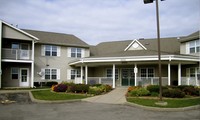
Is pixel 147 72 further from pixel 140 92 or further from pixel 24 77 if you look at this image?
pixel 24 77

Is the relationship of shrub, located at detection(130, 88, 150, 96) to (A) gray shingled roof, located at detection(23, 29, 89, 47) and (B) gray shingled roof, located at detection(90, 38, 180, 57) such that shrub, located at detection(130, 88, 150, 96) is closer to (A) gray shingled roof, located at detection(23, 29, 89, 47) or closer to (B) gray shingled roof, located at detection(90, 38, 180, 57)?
(B) gray shingled roof, located at detection(90, 38, 180, 57)

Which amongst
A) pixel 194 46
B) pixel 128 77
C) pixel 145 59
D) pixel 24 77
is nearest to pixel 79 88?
pixel 145 59

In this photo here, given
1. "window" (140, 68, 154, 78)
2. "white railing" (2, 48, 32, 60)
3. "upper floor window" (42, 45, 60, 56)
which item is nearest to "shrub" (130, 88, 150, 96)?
"window" (140, 68, 154, 78)

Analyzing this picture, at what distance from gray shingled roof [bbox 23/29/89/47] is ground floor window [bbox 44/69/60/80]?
361 centimetres

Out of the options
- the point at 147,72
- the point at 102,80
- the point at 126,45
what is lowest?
the point at 102,80

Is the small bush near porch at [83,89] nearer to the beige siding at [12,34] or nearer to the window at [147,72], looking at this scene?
the window at [147,72]

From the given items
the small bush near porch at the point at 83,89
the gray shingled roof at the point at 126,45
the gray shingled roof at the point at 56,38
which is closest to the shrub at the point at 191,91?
the small bush near porch at the point at 83,89

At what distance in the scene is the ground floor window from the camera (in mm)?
Result: 30031

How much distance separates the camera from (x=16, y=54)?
87.0 feet

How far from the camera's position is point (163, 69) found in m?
28.0

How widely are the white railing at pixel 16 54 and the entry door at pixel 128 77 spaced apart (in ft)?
38.6

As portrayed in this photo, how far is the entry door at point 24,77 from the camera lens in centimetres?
2832

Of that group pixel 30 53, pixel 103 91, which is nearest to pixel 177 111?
pixel 103 91

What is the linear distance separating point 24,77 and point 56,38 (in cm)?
697
